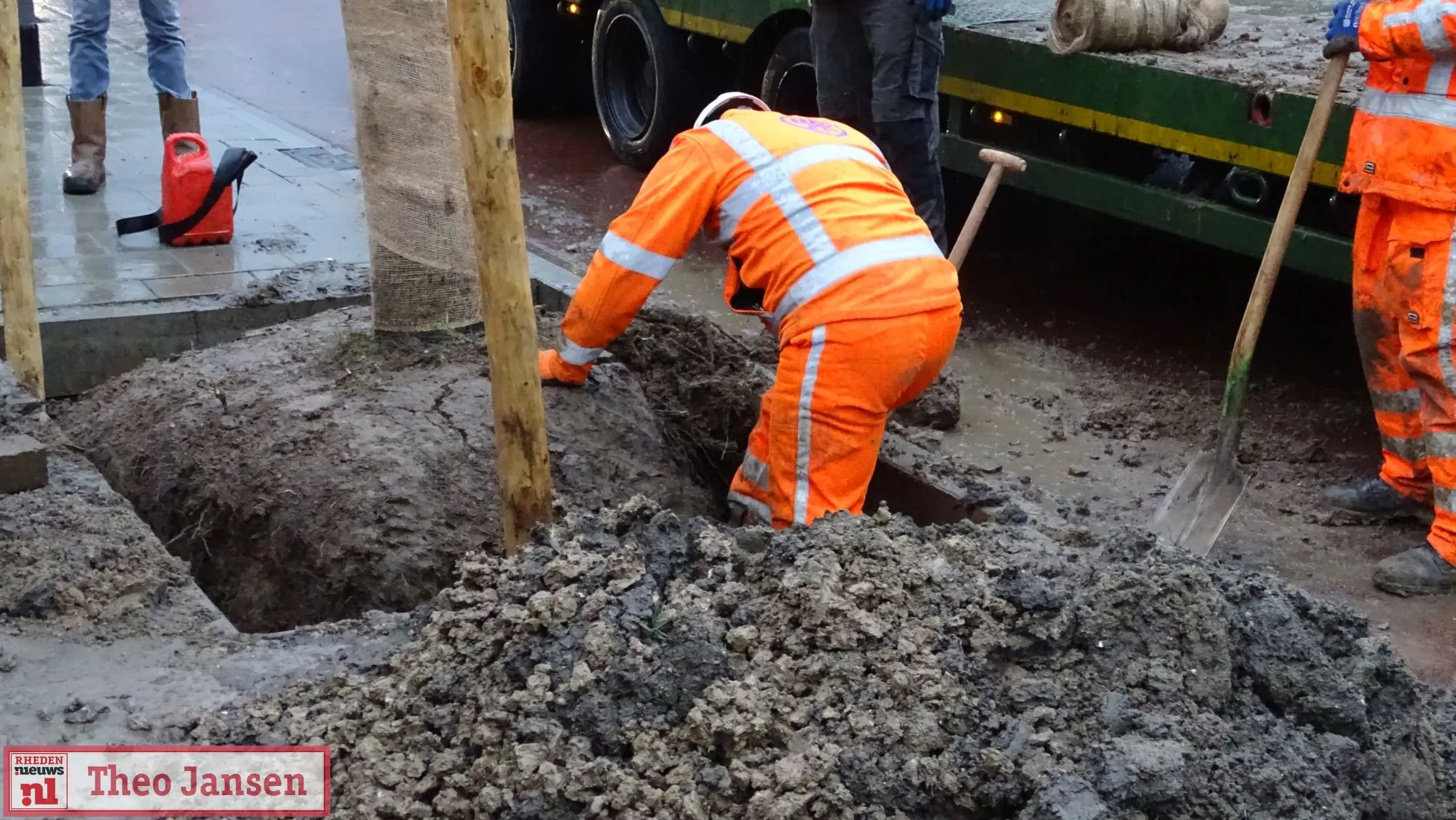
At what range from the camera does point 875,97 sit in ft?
18.5

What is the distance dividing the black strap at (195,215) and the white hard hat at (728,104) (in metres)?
2.64

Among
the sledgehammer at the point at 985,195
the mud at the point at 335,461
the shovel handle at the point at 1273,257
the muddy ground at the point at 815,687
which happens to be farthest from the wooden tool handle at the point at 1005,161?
the muddy ground at the point at 815,687

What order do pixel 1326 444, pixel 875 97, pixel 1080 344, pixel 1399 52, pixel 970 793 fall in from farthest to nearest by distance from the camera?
1. pixel 1080 344
2. pixel 875 97
3. pixel 1326 444
4. pixel 1399 52
5. pixel 970 793

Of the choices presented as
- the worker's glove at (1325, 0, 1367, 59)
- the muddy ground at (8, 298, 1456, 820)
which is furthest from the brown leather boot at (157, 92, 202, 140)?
the worker's glove at (1325, 0, 1367, 59)

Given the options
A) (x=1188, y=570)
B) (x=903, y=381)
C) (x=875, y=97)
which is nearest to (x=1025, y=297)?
(x=875, y=97)

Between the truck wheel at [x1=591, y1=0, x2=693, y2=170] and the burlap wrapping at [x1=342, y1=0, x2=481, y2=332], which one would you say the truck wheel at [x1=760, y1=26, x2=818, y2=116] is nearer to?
the truck wheel at [x1=591, y1=0, x2=693, y2=170]

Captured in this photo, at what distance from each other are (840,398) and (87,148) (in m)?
4.58

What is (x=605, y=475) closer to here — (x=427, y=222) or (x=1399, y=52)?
(x=427, y=222)

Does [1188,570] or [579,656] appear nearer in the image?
[579,656]

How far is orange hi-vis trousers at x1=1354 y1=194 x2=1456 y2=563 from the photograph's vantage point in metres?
4.05

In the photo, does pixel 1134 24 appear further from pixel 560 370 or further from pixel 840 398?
pixel 560 370

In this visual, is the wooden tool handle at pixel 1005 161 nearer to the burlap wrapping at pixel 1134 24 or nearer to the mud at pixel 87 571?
the burlap wrapping at pixel 1134 24

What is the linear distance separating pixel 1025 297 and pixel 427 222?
351cm

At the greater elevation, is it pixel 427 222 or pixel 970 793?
pixel 427 222
